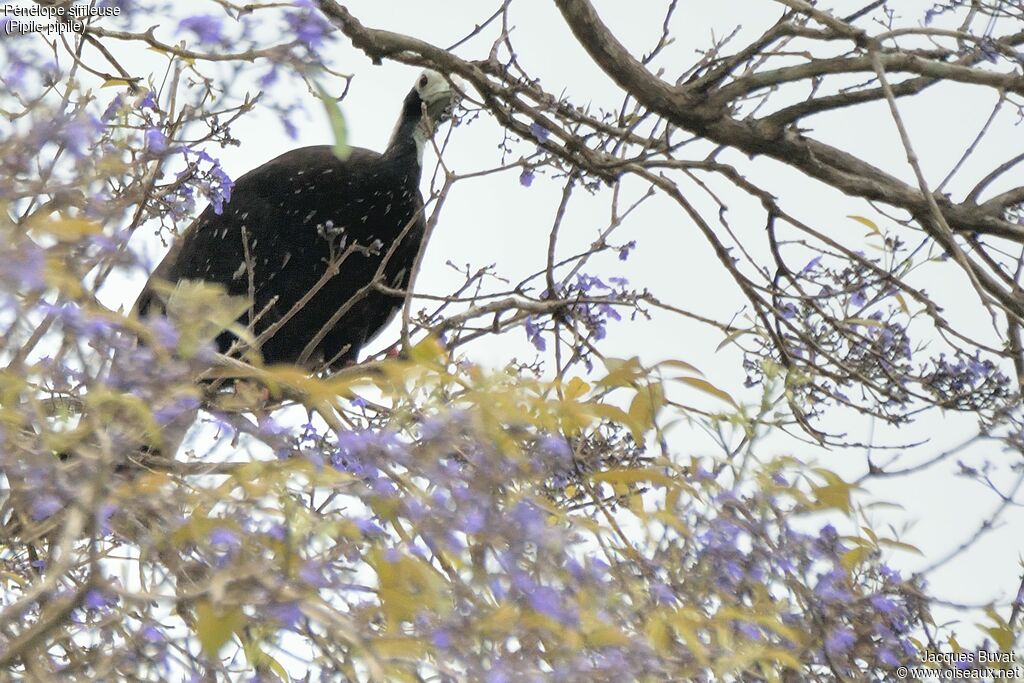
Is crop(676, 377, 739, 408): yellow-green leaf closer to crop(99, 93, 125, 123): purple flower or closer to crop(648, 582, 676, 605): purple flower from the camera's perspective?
crop(648, 582, 676, 605): purple flower

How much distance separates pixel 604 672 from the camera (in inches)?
32.7

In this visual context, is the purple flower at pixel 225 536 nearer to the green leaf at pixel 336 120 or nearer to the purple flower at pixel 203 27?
the green leaf at pixel 336 120

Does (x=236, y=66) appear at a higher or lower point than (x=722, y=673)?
higher

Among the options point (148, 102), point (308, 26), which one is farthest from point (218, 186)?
point (308, 26)

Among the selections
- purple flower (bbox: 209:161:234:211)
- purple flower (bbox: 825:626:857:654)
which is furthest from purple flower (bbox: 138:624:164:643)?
purple flower (bbox: 209:161:234:211)

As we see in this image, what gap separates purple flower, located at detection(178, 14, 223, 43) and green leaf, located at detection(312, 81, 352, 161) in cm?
15

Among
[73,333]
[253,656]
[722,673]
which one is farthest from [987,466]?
[73,333]

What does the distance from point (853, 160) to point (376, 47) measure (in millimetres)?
571

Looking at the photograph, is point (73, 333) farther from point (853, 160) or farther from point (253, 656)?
point (853, 160)

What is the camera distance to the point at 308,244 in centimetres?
248

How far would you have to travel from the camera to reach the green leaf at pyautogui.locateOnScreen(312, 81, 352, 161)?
81 cm

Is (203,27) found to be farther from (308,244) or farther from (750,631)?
(308,244)

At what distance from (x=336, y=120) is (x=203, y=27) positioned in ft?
0.59

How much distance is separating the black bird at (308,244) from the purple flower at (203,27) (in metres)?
1.47
